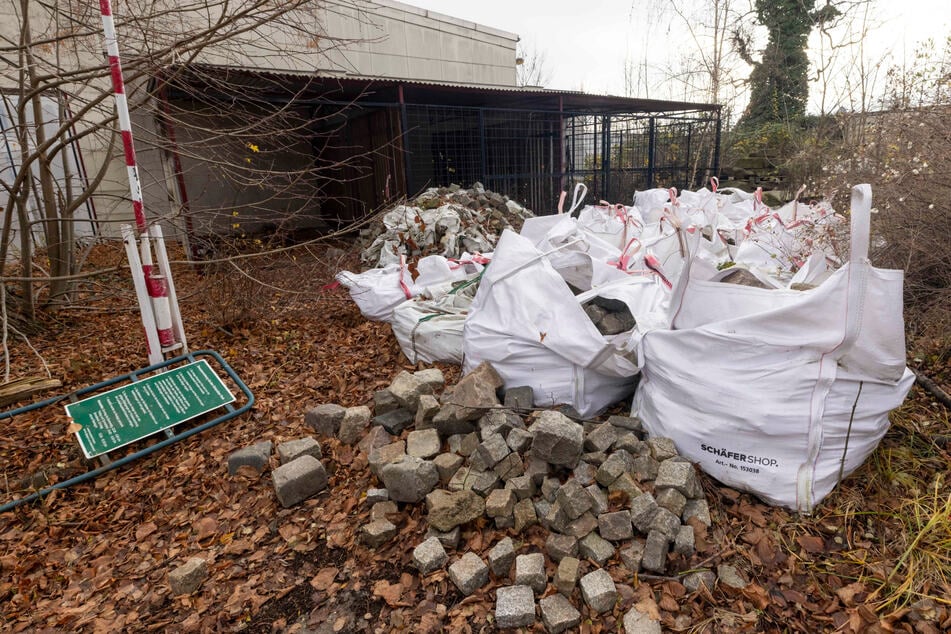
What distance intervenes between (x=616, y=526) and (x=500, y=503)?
0.42 m

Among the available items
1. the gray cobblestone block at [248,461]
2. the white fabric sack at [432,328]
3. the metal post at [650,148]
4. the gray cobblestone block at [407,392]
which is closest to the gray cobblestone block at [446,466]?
the gray cobblestone block at [407,392]

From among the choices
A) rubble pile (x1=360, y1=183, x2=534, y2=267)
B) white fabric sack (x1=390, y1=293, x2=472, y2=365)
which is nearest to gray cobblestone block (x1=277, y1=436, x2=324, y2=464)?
white fabric sack (x1=390, y1=293, x2=472, y2=365)

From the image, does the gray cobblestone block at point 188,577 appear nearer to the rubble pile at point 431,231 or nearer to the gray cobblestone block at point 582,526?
the gray cobblestone block at point 582,526

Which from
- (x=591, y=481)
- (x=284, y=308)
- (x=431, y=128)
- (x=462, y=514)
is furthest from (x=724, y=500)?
(x=431, y=128)

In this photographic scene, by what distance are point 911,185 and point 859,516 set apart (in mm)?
2193

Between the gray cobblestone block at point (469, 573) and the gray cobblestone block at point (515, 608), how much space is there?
0.10 metres

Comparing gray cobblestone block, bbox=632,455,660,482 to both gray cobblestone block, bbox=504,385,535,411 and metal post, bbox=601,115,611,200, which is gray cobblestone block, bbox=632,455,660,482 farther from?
metal post, bbox=601,115,611,200

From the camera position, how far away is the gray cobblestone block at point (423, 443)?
85.3 inches

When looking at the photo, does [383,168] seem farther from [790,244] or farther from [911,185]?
[911,185]

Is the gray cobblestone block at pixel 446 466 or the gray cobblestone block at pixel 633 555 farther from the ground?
the gray cobblestone block at pixel 446 466

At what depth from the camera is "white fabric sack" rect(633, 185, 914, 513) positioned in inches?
67.4

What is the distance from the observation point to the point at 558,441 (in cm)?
192

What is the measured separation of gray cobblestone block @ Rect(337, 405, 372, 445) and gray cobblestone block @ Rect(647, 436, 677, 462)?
1.36 m

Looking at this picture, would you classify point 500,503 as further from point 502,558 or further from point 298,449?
point 298,449
